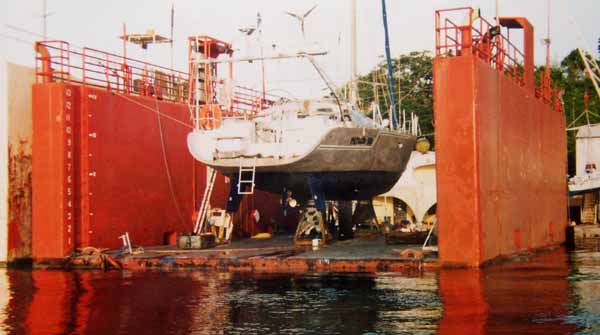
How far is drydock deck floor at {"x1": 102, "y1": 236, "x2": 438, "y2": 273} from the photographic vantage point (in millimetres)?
17094

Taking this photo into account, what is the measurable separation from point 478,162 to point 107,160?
8748mm

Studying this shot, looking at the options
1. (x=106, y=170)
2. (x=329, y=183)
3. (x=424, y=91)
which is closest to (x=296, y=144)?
(x=329, y=183)

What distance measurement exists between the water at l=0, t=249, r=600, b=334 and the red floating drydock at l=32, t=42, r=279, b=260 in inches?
77.3

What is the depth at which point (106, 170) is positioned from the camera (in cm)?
2089

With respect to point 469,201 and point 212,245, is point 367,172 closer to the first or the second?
point 212,245

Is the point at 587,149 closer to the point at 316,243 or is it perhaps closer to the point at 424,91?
the point at 424,91

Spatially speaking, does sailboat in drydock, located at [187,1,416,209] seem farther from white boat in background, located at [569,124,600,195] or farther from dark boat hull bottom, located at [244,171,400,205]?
white boat in background, located at [569,124,600,195]

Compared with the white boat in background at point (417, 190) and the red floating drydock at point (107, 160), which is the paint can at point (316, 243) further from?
the white boat in background at point (417, 190)

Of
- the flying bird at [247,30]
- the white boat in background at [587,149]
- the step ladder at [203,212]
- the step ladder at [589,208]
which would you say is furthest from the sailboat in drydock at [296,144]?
the white boat in background at [587,149]

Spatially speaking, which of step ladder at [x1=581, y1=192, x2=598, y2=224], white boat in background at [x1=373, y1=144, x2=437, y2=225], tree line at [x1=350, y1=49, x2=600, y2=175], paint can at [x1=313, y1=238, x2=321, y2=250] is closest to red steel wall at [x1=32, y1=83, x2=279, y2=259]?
paint can at [x1=313, y1=238, x2=321, y2=250]

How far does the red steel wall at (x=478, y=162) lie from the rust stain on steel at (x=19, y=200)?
9333mm

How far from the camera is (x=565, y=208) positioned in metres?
28.8

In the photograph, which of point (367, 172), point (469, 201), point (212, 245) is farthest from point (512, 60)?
point (212, 245)

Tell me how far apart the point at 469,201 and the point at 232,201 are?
24.0ft
